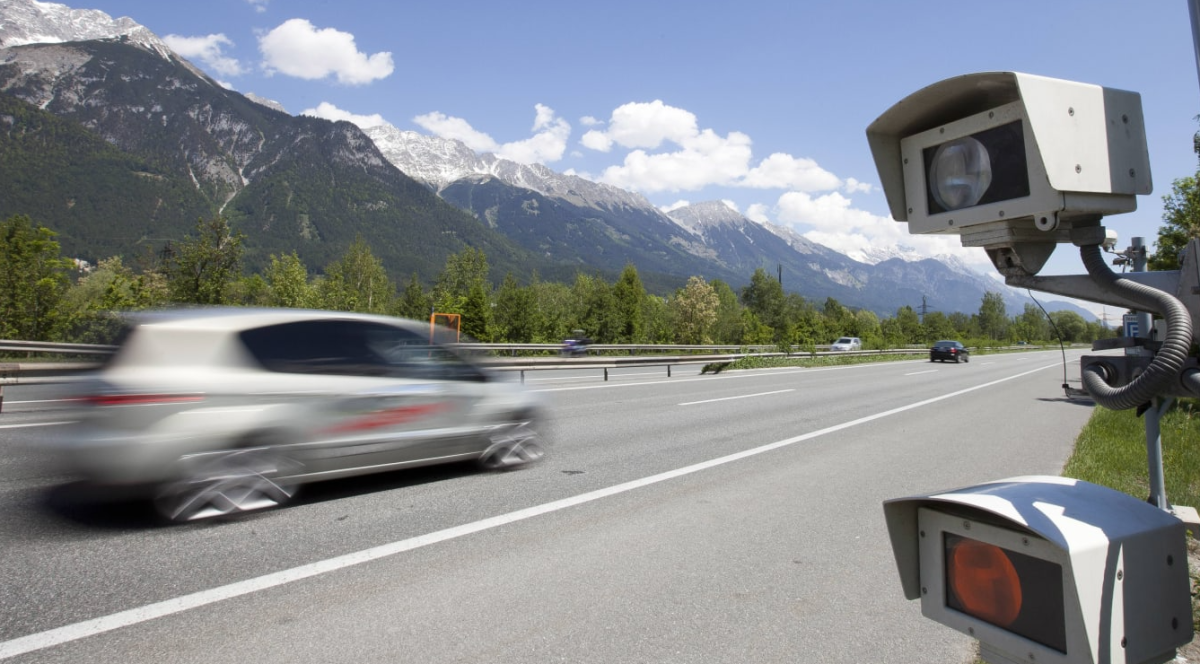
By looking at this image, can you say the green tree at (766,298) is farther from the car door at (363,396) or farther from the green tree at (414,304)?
the car door at (363,396)

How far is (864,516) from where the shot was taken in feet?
18.1

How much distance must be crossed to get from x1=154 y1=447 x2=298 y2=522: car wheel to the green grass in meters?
6.47

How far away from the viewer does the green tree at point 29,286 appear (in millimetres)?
26872

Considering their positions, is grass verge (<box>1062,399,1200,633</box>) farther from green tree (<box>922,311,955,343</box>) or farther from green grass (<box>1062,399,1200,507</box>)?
green tree (<box>922,311,955,343</box>)

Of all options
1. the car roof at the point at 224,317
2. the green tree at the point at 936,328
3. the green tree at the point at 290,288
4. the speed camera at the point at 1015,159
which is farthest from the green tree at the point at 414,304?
the speed camera at the point at 1015,159

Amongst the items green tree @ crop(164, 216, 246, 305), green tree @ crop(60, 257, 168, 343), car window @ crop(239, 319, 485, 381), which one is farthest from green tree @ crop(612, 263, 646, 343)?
car window @ crop(239, 319, 485, 381)

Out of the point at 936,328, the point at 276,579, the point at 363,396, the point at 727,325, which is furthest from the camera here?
the point at 936,328

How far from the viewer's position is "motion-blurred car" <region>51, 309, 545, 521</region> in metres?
4.78

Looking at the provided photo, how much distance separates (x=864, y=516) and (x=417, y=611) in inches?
148

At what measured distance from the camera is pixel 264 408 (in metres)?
5.30

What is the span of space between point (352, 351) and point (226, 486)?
153cm

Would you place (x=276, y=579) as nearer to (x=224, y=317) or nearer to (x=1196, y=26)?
(x=224, y=317)

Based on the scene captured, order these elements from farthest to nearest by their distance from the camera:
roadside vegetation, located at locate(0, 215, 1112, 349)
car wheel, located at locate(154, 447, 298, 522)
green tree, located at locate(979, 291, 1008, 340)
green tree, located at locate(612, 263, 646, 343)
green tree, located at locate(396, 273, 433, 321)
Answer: green tree, located at locate(979, 291, 1008, 340) → green tree, located at locate(396, 273, 433, 321) → green tree, located at locate(612, 263, 646, 343) → roadside vegetation, located at locate(0, 215, 1112, 349) → car wheel, located at locate(154, 447, 298, 522)

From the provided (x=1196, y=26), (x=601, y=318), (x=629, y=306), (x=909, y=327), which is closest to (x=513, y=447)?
(x=1196, y=26)
